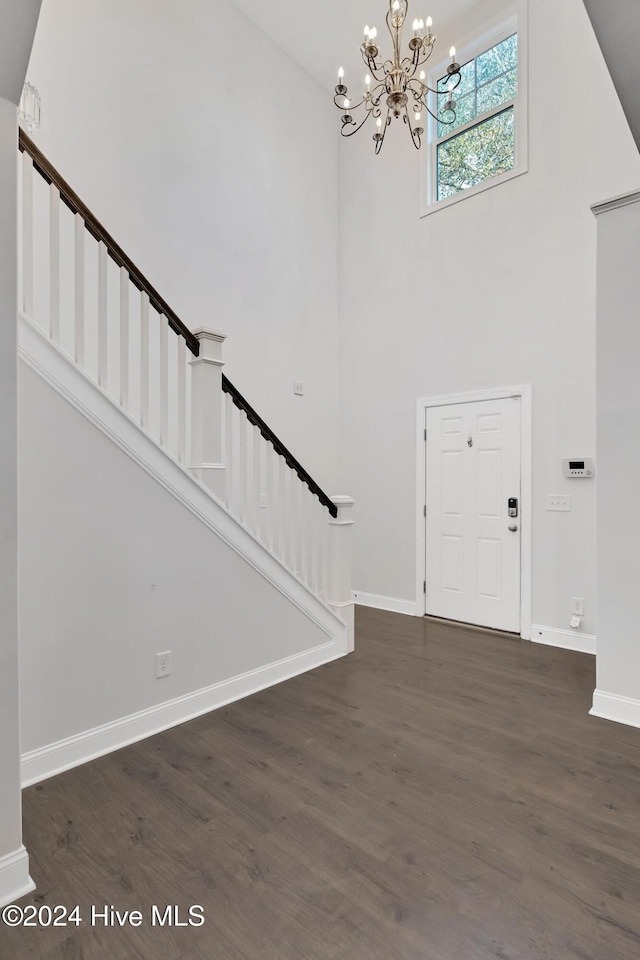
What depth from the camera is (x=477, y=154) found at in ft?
15.3

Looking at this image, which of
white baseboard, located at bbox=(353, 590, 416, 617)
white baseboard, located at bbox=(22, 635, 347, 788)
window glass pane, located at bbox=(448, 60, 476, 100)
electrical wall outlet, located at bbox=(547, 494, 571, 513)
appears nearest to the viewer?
white baseboard, located at bbox=(22, 635, 347, 788)

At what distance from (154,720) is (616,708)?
8.14 feet

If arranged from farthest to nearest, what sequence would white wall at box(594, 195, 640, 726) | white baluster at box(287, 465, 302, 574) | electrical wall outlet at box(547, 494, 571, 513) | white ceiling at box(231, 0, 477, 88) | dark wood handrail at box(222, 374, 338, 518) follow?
white ceiling at box(231, 0, 477, 88) → electrical wall outlet at box(547, 494, 571, 513) → white baluster at box(287, 465, 302, 574) → dark wood handrail at box(222, 374, 338, 518) → white wall at box(594, 195, 640, 726)

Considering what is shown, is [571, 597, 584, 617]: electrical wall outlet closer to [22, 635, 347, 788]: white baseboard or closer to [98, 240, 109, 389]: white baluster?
[22, 635, 347, 788]: white baseboard

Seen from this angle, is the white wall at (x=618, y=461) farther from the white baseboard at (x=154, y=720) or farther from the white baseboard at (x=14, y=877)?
the white baseboard at (x=14, y=877)

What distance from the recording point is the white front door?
4375mm

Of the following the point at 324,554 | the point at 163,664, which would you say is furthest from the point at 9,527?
the point at 324,554

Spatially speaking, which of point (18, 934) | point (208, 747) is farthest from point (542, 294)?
point (18, 934)

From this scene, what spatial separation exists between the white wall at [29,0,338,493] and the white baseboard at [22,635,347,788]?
7.89 feet

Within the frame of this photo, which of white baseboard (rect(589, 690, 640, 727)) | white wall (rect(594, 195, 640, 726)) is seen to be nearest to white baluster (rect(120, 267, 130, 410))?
white wall (rect(594, 195, 640, 726))

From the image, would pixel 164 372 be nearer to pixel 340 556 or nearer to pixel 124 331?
pixel 124 331

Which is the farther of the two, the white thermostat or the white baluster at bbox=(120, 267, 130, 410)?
the white thermostat

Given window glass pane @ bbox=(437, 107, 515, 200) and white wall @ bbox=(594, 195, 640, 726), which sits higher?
window glass pane @ bbox=(437, 107, 515, 200)

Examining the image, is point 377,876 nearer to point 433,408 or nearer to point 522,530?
point 522,530
